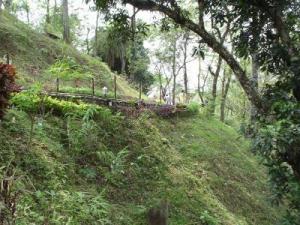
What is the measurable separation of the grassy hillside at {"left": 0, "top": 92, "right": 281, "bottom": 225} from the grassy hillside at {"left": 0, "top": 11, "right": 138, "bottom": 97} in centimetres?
520

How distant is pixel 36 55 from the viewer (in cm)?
1855

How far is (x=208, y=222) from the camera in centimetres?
876

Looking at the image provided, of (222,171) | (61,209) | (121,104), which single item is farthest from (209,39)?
(222,171)

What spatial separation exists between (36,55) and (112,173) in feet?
37.4

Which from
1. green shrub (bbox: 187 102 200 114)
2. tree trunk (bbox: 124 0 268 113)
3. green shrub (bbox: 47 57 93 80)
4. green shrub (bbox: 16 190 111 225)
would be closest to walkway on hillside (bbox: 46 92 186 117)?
green shrub (bbox: 47 57 93 80)

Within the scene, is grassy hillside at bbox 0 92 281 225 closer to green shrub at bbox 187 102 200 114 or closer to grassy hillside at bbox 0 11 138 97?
green shrub at bbox 187 102 200 114

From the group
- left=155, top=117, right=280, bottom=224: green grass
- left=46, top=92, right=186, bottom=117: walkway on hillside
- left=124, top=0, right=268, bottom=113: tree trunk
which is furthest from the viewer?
left=46, top=92, right=186, bottom=117: walkway on hillside

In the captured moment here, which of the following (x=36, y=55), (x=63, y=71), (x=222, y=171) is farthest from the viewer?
(x=36, y=55)

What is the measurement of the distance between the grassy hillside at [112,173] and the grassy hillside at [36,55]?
5.20m

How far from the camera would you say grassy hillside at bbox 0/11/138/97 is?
54.0 feet

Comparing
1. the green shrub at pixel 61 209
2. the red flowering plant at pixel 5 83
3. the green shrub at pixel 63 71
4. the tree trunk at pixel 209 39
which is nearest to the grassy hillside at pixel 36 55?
the green shrub at pixel 63 71

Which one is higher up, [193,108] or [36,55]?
[36,55]

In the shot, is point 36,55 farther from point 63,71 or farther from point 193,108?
point 63,71

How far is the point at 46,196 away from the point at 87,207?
2.10 ft
